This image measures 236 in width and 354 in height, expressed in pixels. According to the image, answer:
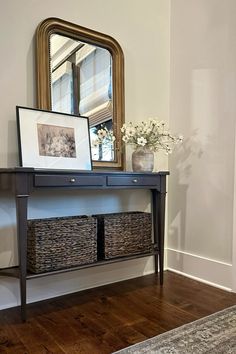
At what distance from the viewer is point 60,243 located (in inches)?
73.5

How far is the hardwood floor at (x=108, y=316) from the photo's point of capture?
1506mm

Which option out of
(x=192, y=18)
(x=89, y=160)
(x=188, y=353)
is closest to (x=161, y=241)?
(x=89, y=160)

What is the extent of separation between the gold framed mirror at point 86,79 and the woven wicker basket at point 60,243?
56 centimetres

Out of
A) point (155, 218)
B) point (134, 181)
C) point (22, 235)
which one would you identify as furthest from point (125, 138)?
point (22, 235)

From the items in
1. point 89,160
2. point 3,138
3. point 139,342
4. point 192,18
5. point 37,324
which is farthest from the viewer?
point 192,18

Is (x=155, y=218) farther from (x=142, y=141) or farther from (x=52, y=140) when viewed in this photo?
(x=52, y=140)

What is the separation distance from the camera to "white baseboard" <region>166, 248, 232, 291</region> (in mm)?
2258

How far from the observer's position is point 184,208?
8.58ft

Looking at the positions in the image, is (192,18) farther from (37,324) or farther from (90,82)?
(37,324)

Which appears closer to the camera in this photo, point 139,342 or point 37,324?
point 139,342

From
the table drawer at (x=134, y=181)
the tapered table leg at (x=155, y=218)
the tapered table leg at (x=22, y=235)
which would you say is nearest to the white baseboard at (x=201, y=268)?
the tapered table leg at (x=155, y=218)

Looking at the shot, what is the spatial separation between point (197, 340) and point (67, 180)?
111 centimetres

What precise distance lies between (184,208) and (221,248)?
1.53ft

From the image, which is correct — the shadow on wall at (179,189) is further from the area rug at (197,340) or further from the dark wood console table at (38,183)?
the area rug at (197,340)
